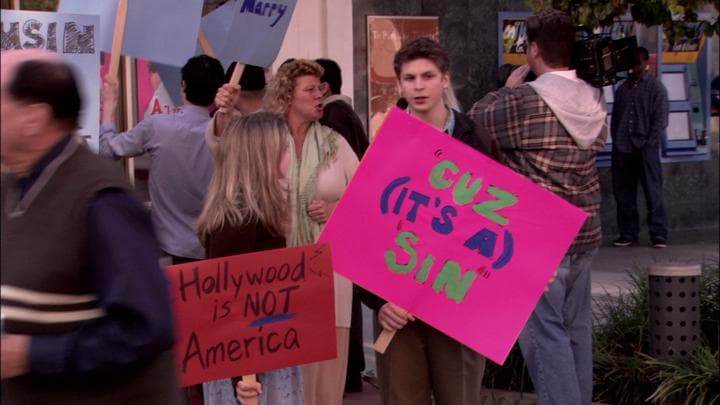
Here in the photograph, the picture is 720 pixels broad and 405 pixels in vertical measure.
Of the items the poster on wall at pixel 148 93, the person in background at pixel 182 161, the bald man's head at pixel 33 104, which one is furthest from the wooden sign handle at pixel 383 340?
the poster on wall at pixel 148 93

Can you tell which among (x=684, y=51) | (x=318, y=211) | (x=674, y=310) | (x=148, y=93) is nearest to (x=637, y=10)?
(x=674, y=310)

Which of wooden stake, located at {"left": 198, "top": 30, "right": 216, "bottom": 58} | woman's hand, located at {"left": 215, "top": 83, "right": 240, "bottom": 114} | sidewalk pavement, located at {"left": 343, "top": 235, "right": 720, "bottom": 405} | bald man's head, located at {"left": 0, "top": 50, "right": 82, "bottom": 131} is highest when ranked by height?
bald man's head, located at {"left": 0, "top": 50, "right": 82, "bottom": 131}

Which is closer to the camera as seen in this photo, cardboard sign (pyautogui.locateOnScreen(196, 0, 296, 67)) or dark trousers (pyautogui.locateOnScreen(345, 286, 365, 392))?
cardboard sign (pyautogui.locateOnScreen(196, 0, 296, 67))

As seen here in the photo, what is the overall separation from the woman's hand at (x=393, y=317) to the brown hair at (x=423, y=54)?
0.95 m

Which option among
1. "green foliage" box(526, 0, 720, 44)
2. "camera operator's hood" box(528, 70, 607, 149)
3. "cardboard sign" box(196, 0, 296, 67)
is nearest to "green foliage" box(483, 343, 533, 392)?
"camera operator's hood" box(528, 70, 607, 149)

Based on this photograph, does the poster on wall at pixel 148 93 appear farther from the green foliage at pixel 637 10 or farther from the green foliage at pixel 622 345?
the green foliage at pixel 622 345

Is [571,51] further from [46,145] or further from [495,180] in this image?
[46,145]

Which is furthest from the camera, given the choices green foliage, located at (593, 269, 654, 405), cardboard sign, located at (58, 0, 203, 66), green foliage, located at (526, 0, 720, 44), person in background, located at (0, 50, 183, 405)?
green foliage, located at (526, 0, 720, 44)

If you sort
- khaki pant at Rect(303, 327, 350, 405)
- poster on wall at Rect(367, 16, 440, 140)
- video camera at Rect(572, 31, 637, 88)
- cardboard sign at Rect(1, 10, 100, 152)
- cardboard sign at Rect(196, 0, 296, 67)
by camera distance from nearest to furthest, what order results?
1. cardboard sign at Rect(1, 10, 100, 152)
2. khaki pant at Rect(303, 327, 350, 405)
3. video camera at Rect(572, 31, 637, 88)
4. cardboard sign at Rect(196, 0, 296, 67)
5. poster on wall at Rect(367, 16, 440, 140)

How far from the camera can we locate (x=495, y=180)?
18.0 ft

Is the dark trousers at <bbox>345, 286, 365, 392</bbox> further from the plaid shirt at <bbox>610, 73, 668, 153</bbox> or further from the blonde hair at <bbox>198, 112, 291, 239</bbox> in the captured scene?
the plaid shirt at <bbox>610, 73, 668, 153</bbox>

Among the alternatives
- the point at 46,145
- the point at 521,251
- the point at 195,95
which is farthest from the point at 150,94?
the point at 46,145

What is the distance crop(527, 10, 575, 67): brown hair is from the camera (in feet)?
20.5

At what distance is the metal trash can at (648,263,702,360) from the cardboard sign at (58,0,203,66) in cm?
281
